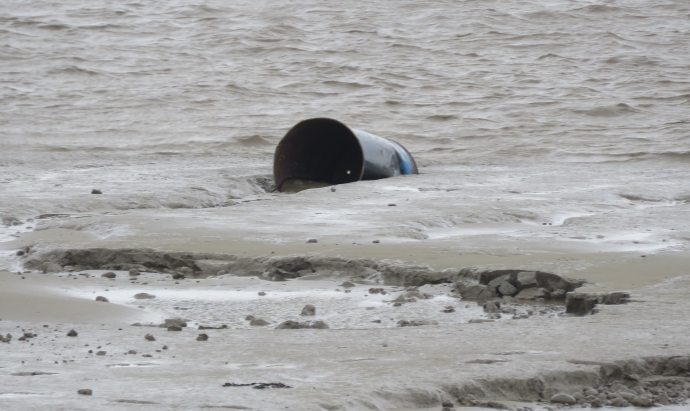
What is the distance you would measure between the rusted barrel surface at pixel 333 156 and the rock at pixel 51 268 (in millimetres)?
4779

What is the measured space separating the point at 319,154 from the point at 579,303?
6.59 m

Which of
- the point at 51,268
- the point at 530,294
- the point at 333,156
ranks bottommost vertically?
the point at 333,156

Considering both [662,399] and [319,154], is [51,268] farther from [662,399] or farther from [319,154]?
[319,154]

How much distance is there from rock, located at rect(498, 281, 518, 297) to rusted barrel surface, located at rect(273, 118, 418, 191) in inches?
199

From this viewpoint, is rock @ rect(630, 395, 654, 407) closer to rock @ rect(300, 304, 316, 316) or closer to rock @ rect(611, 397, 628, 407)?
rock @ rect(611, 397, 628, 407)

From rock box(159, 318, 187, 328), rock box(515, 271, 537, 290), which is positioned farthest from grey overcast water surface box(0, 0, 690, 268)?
rock box(159, 318, 187, 328)

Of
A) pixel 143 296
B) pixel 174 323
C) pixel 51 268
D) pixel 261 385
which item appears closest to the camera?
pixel 261 385

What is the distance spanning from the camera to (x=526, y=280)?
5062 mm

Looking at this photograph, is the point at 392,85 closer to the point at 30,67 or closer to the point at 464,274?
the point at 30,67

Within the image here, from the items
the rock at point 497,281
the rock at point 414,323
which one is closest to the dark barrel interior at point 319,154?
the rock at point 497,281

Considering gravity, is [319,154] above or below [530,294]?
below

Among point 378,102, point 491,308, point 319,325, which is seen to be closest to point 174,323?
point 319,325

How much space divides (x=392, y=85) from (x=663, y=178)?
981 cm

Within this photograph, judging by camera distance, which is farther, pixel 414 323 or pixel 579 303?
pixel 579 303
